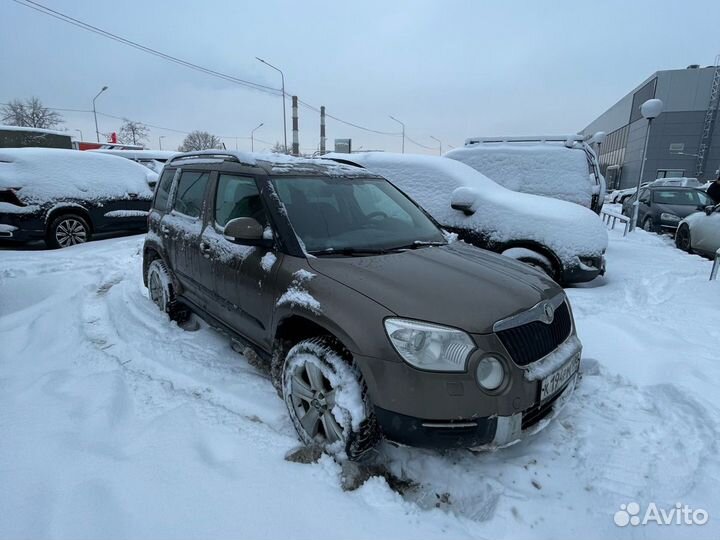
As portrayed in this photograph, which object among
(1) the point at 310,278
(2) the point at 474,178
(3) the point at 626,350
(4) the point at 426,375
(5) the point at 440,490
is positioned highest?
(2) the point at 474,178

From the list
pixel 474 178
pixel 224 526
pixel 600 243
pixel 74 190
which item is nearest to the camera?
pixel 224 526

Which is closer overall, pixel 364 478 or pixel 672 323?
pixel 364 478

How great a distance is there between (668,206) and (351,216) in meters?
12.7

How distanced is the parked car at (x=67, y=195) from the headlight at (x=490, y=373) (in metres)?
8.35

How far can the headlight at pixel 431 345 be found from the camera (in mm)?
1987

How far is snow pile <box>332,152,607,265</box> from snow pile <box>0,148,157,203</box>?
5412 mm

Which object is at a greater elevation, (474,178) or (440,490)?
(474,178)

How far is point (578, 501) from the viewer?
206 centimetres

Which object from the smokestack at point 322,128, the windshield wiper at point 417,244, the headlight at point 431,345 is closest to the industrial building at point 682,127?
the smokestack at point 322,128

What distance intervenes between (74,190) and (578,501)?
29.9 feet

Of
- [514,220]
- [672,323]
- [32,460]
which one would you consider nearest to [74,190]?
[32,460]

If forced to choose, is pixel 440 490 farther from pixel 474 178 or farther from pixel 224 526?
pixel 474 178

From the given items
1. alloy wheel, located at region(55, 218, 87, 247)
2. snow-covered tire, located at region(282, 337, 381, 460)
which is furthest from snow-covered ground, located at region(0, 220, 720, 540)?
alloy wheel, located at region(55, 218, 87, 247)

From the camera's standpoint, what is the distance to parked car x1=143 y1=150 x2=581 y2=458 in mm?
2006
